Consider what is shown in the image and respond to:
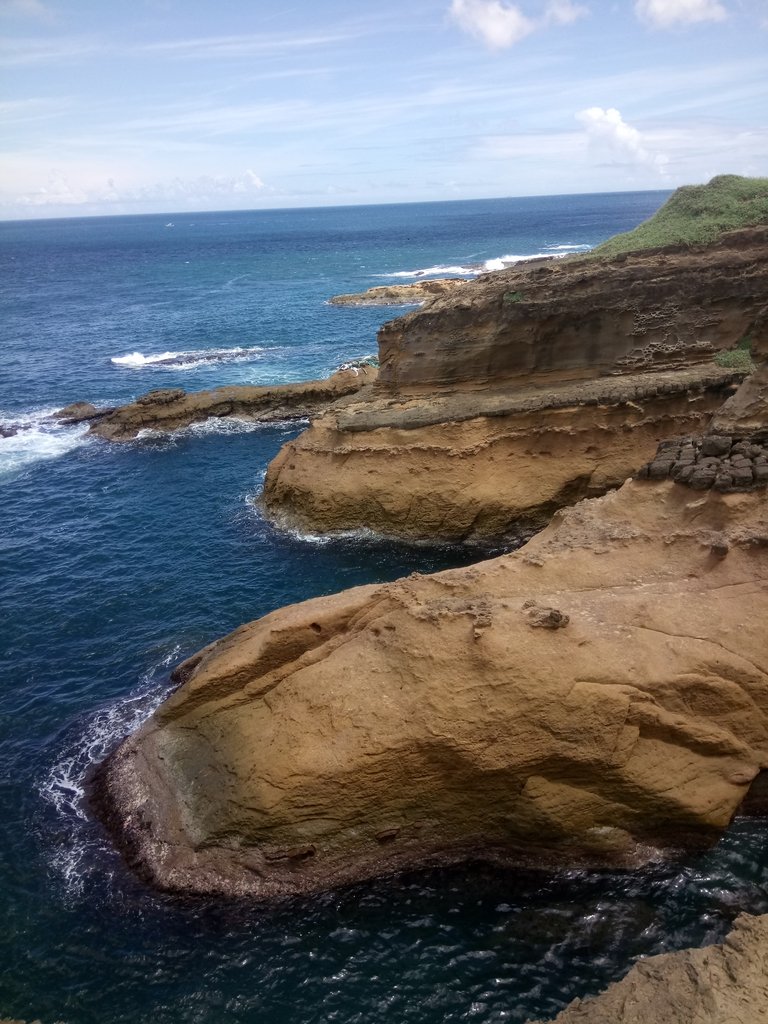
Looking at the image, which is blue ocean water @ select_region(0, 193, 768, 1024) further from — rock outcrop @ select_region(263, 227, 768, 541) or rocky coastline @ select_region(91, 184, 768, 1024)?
rock outcrop @ select_region(263, 227, 768, 541)

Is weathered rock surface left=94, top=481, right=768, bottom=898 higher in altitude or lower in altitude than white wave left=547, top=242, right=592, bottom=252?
lower

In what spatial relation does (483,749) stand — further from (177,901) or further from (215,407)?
(215,407)

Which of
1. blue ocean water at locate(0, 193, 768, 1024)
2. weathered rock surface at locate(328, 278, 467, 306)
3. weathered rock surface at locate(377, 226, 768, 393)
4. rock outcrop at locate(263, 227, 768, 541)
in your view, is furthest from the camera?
weathered rock surface at locate(328, 278, 467, 306)

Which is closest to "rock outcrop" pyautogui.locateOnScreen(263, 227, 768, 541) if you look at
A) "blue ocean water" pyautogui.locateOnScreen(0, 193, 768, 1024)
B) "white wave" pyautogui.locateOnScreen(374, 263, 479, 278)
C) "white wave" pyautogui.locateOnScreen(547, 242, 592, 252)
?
"blue ocean water" pyautogui.locateOnScreen(0, 193, 768, 1024)

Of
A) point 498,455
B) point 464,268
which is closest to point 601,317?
point 498,455

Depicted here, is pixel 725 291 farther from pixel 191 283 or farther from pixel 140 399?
pixel 191 283

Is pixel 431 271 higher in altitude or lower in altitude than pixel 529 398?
higher
